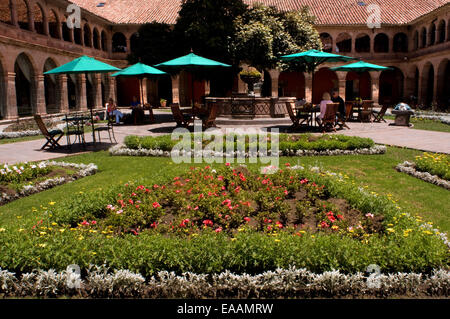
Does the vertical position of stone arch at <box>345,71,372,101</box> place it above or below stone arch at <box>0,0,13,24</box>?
below

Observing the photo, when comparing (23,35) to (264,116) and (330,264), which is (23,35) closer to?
(264,116)

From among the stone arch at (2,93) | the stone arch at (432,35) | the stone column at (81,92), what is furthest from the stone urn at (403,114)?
the stone column at (81,92)

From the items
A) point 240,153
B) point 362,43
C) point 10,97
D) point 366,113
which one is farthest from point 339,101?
point 362,43

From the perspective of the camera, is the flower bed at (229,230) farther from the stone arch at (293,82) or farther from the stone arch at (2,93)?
the stone arch at (293,82)

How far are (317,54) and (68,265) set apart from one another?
1090 cm

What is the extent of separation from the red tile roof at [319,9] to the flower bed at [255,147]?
22341mm

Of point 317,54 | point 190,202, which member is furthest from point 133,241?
point 317,54

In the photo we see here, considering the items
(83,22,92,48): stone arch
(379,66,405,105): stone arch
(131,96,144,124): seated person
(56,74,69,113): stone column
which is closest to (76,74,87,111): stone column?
(56,74,69,113): stone column

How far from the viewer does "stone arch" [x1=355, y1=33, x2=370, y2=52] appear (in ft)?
109

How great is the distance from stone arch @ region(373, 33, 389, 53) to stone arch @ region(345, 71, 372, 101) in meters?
2.16

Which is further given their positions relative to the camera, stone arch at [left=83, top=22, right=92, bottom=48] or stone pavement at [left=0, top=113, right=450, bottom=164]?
stone arch at [left=83, top=22, right=92, bottom=48]

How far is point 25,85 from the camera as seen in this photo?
2762cm

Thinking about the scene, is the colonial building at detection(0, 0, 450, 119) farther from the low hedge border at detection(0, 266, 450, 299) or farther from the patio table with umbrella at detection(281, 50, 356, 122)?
the low hedge border at detection(0, 266, 450, 299)

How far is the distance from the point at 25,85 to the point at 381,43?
92.3 ft
